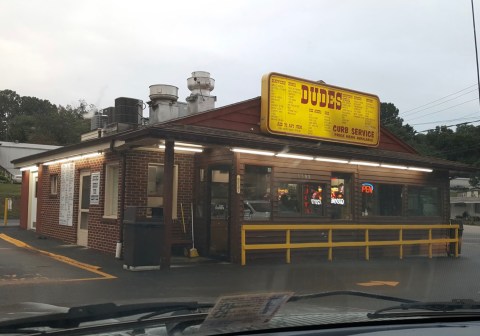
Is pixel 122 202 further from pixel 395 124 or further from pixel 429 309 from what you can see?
pixel 395 124

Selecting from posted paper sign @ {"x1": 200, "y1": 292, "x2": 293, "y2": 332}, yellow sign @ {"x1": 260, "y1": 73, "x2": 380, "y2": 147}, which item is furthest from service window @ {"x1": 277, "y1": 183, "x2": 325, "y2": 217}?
posted paper sign @ {"x1": 200, "y1": 292, "x2": 293, "y2": 332}

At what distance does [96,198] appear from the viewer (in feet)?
48.1

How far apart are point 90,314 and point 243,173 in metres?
10.1

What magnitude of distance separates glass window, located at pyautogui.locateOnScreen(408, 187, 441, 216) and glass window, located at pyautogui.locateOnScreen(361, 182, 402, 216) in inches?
22.6

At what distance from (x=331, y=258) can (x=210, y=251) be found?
3.30m

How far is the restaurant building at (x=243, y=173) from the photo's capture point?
506 inches

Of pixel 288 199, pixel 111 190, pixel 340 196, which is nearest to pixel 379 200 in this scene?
pixel 340 196

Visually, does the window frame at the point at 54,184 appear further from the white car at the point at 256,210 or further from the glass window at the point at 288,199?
the glass window at the point at 288,199

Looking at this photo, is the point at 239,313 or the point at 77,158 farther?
the point at 77,158

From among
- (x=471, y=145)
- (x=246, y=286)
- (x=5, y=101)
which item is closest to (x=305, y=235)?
(x=246, y=286)

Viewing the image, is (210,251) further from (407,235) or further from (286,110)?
(407,235)

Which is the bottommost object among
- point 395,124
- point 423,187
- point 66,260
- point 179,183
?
point 66,260

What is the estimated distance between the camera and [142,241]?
11.2m

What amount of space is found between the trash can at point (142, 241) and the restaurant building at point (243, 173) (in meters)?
0.17
